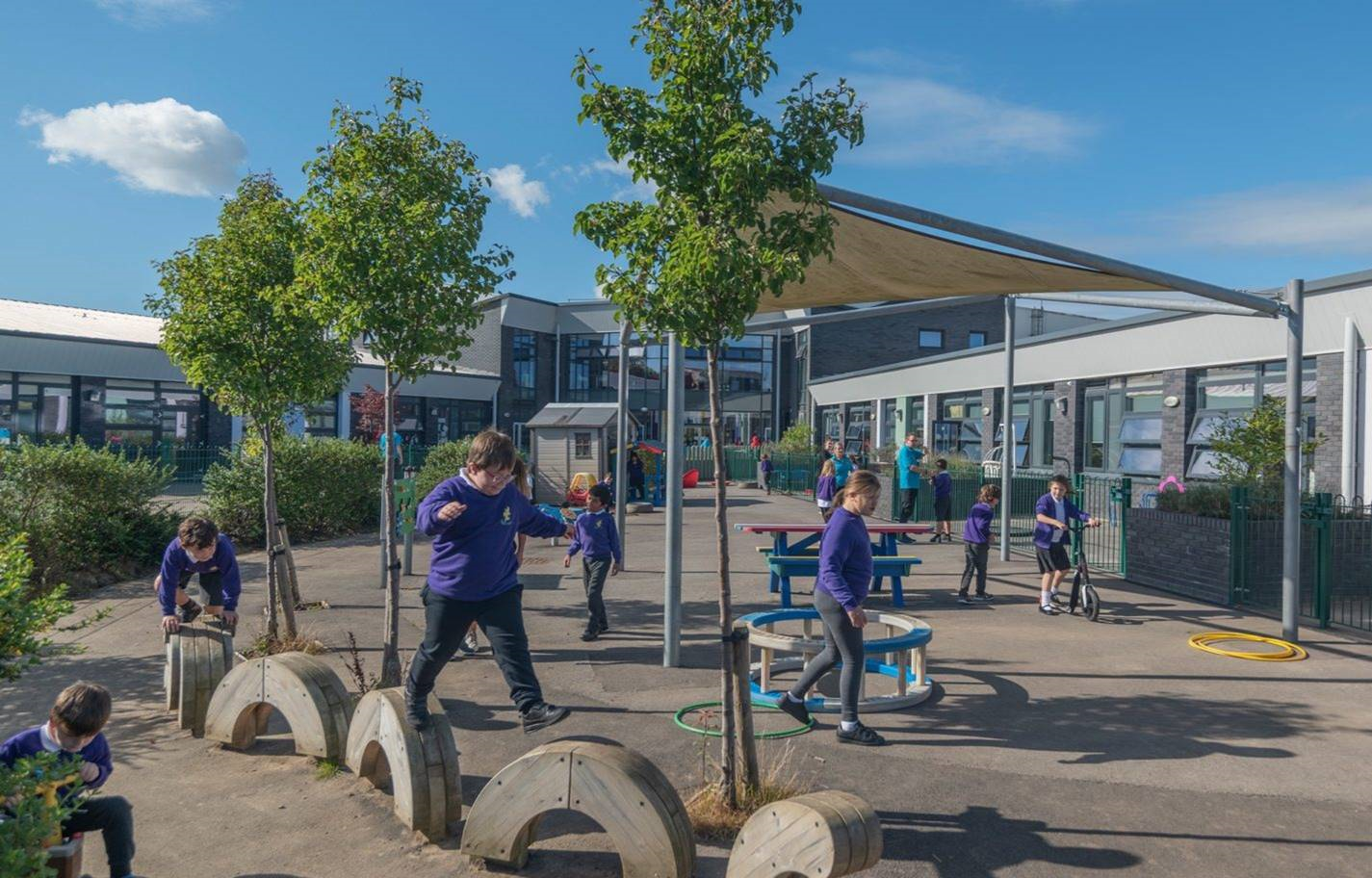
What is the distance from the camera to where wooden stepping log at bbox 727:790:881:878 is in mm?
3648

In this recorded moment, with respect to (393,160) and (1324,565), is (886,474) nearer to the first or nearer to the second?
(1324,565)

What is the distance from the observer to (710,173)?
5.13 meters

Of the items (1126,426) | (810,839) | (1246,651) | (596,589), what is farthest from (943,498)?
(810,839)

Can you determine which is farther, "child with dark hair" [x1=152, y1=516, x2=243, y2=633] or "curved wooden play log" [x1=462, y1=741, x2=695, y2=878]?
"child with dark hair" [x1=152, y1=516, x2=243, y2=633]

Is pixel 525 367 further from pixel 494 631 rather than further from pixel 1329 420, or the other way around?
pixel 494 631

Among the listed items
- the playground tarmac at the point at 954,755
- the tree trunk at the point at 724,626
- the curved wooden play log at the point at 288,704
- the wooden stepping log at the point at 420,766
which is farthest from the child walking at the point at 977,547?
the wooden stepping log at the point at 420,766

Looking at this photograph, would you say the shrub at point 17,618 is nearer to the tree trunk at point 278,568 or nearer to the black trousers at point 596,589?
the tree trunk at point 278,568

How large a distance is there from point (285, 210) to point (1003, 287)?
24.8 feet

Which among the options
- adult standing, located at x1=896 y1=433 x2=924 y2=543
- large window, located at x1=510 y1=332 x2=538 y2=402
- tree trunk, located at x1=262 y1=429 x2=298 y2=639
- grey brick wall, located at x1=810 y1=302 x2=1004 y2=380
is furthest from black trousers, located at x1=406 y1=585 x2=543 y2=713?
large window, located at x1=510 y1=332 x2=538 y2=402

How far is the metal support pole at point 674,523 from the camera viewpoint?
7.59m

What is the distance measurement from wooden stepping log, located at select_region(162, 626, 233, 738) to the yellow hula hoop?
813 cm

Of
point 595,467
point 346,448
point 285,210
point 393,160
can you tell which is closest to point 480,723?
point 393,160

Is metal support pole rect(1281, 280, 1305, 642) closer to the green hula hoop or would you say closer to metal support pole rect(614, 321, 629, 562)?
the green hula hoop

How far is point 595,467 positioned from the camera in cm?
2388
